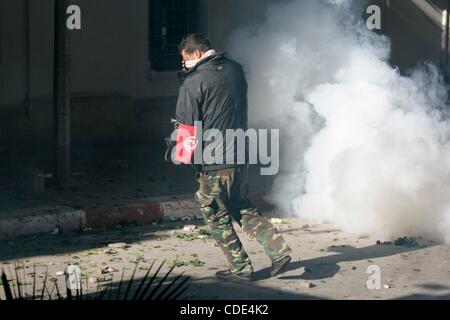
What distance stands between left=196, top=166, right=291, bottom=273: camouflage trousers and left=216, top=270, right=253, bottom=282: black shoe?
43 mm

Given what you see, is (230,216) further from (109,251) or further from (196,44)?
(109,251)

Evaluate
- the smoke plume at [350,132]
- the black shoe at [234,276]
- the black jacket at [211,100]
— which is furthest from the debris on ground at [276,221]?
the black jacket at [211,100]

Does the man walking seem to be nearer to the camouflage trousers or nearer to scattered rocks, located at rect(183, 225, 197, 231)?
the camouflage trousers

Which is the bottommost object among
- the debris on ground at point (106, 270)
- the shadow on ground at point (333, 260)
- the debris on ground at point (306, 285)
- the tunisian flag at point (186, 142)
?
the debris on ground at point (306, 285)

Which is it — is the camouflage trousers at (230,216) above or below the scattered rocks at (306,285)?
above

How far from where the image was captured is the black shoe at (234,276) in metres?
8.05

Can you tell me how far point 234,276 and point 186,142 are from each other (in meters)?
1.24

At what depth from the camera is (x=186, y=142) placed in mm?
7828

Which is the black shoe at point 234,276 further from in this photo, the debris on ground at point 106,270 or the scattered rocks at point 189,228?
the scattered rocks at point 189,228

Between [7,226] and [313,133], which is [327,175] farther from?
[7,226]

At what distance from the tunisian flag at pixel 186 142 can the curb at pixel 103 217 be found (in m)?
2.57

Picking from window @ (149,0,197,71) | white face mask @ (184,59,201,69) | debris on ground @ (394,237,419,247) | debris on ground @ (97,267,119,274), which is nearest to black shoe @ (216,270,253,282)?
debris on ground @ (97,267,119,274)

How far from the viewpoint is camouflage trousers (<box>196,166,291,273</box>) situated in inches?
314
